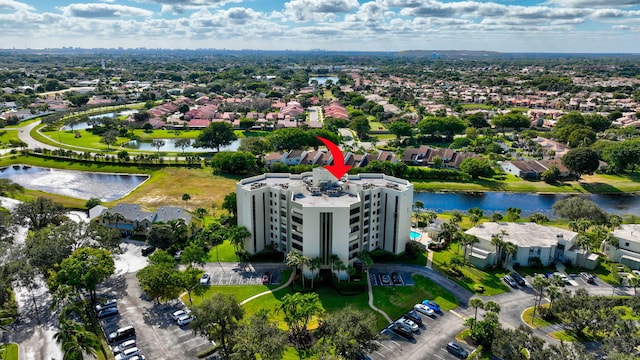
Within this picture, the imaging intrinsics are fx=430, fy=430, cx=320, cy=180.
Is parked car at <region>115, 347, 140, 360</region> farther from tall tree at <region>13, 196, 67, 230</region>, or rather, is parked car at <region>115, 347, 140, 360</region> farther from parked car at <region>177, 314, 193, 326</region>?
tall tree at <region>13, 196, 67, 230</region>

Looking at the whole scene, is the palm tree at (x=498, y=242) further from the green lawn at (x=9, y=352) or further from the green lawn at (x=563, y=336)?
the green lawn at (x=9, y=352)

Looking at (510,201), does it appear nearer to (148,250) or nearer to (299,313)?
(299,313)

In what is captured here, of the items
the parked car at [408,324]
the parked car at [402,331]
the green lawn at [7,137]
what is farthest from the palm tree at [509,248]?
the green lawn at [7,137]

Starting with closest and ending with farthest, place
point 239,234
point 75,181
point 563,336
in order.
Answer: point 563,336, point 239,234, point 75,181

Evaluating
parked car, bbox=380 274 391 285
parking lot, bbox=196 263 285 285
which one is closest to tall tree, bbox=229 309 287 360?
parking lot, bbox=196 263 285 285

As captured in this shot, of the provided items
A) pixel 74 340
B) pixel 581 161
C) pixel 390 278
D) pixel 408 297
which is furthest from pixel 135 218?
pixel 581 161

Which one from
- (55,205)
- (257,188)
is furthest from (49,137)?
(257,188)
